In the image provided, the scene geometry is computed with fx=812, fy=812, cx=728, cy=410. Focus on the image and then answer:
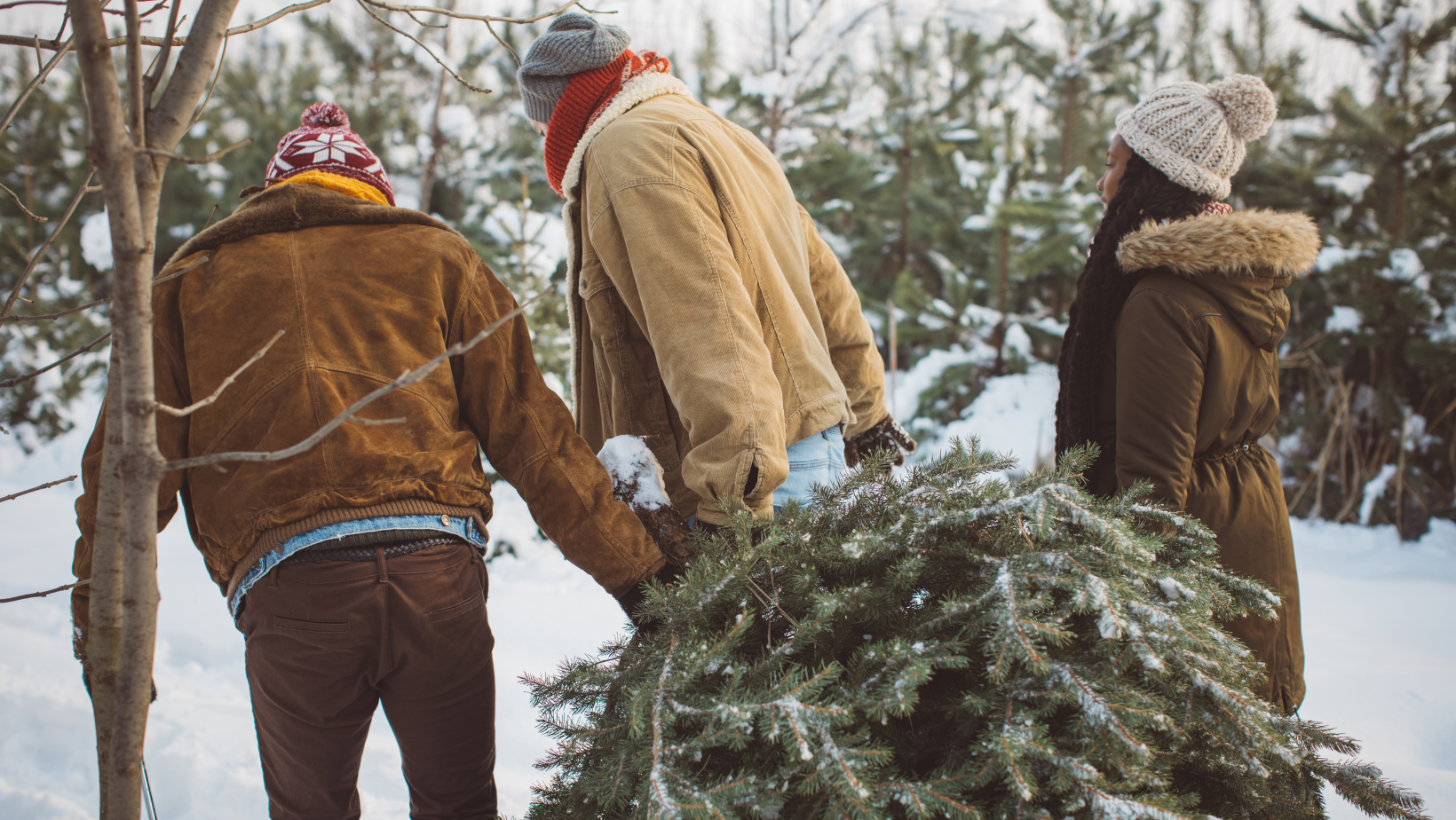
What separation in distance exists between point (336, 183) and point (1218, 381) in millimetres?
2022

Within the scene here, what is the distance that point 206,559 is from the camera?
1.55 m

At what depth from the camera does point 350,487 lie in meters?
1.43

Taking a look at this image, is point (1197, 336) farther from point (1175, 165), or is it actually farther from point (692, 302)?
point (692, 302)

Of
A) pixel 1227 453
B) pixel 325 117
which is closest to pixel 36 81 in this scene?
pixel 325 117

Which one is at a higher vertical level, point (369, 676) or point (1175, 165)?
point (1175, 165)

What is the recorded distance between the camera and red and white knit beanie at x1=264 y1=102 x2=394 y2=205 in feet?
5.52

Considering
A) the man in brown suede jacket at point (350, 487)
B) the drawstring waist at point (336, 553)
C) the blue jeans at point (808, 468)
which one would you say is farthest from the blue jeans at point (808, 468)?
the drawstring waist at point (336, 553)

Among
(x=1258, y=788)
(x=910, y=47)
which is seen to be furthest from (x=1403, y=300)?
(x=1258, y=788)

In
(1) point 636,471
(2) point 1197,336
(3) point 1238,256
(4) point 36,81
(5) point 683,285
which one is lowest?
(2) point 1197,336

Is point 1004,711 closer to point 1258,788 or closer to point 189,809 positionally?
point 1258,788

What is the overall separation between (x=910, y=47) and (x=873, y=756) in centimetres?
801

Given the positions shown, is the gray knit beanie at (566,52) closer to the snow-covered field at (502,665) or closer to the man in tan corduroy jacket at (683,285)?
the man in tan corduroy jacket at (683,285)

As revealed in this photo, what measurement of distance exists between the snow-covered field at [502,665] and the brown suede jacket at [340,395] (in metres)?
1.30

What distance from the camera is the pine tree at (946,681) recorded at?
3.53 ft
